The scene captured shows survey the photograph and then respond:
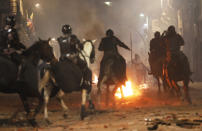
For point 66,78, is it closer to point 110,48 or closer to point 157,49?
point 110,48

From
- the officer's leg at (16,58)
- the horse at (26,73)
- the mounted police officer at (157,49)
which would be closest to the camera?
the horse at (26,73)

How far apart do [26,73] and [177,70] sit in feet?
21.0

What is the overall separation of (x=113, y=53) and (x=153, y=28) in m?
66.8

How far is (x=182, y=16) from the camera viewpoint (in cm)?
4253

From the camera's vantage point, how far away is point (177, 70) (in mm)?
12195

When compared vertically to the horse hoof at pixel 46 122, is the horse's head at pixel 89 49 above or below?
above

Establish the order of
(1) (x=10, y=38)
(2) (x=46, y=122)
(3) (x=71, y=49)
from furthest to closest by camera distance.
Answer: (3) (x=71, y=49) → (1) (x=10, y=38) → (2) (x=46, y=122)

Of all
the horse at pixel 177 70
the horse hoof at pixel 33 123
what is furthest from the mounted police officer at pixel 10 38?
the horse at pixel 177 70

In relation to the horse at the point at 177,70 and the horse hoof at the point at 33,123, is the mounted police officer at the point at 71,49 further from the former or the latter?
the horse at the point at 177,70

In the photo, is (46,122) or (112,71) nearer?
(46,122)

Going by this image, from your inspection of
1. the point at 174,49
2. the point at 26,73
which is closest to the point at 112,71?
the point at 174,49

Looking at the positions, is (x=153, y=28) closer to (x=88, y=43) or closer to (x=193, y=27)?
(x=193, y=27)

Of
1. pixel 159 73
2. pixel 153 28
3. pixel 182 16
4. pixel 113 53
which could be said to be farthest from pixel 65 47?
pixel 153 28

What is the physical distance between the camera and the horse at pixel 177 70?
12.1 m
